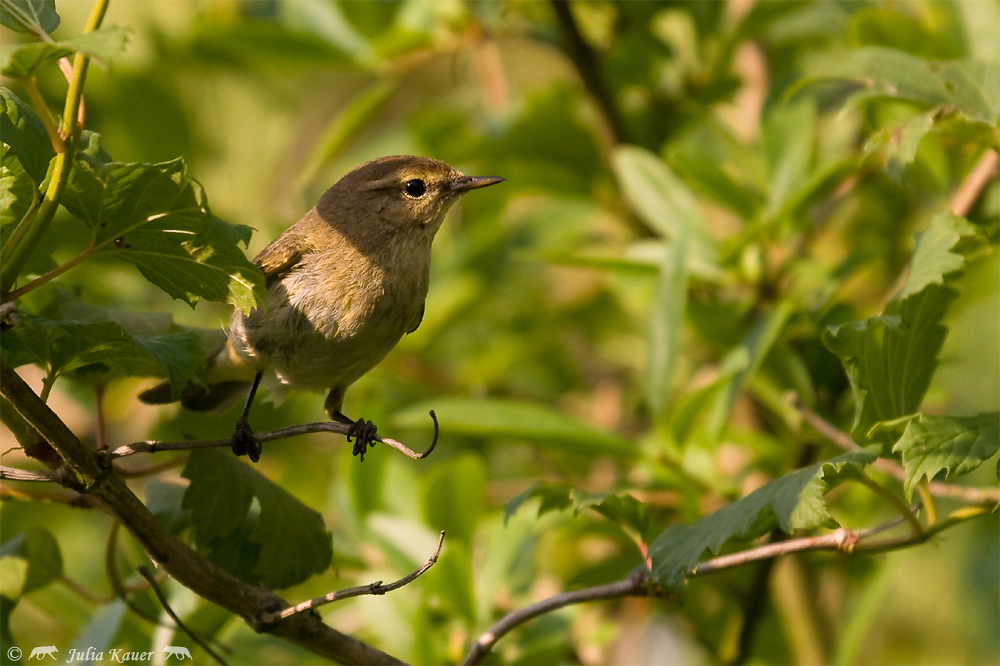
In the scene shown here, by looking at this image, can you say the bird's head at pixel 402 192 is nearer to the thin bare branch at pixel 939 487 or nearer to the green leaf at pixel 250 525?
the green leaf at pixel 250 525

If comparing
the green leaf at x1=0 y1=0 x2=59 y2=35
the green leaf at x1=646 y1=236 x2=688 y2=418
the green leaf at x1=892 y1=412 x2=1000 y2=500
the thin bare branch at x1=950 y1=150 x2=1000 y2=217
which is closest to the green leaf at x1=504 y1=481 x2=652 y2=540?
the green leaf at x1=892 y1=412 x2=1000 y2=500

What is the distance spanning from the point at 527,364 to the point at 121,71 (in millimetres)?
1987

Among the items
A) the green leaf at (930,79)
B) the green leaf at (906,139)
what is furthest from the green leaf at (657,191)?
the green leaf at (930,79)

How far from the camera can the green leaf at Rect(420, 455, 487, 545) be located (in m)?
2.70

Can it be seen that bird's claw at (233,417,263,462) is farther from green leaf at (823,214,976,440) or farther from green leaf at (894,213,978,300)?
green leaf at (894,213,978,300)

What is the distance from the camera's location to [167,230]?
1.47m

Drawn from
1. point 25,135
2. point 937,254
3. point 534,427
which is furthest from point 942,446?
point 25,135

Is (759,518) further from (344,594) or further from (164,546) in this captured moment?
(164,546)

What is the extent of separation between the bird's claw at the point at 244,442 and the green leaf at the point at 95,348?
15.7 inches

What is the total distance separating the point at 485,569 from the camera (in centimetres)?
264

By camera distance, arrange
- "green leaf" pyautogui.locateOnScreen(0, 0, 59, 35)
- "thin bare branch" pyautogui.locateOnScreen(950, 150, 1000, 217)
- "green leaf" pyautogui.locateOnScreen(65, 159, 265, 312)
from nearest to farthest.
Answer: "green leaf" pyautogui.locateOnScreen(0, 0, 59, 35), "green leaf" pyautogui.locateOnScreen(65, 159, 265, 312), "thin bare branch" pyautogui.locateOnScreen(950, 150, 1000, 217)

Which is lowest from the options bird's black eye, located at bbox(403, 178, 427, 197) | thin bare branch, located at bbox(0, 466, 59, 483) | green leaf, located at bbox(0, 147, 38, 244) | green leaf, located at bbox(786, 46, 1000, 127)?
bird's black eye, located at bbox(403, 178, 427, 197)

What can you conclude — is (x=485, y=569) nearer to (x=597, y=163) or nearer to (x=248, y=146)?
(x=597, y=163)

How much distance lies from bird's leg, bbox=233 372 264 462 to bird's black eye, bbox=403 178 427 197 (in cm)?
72
